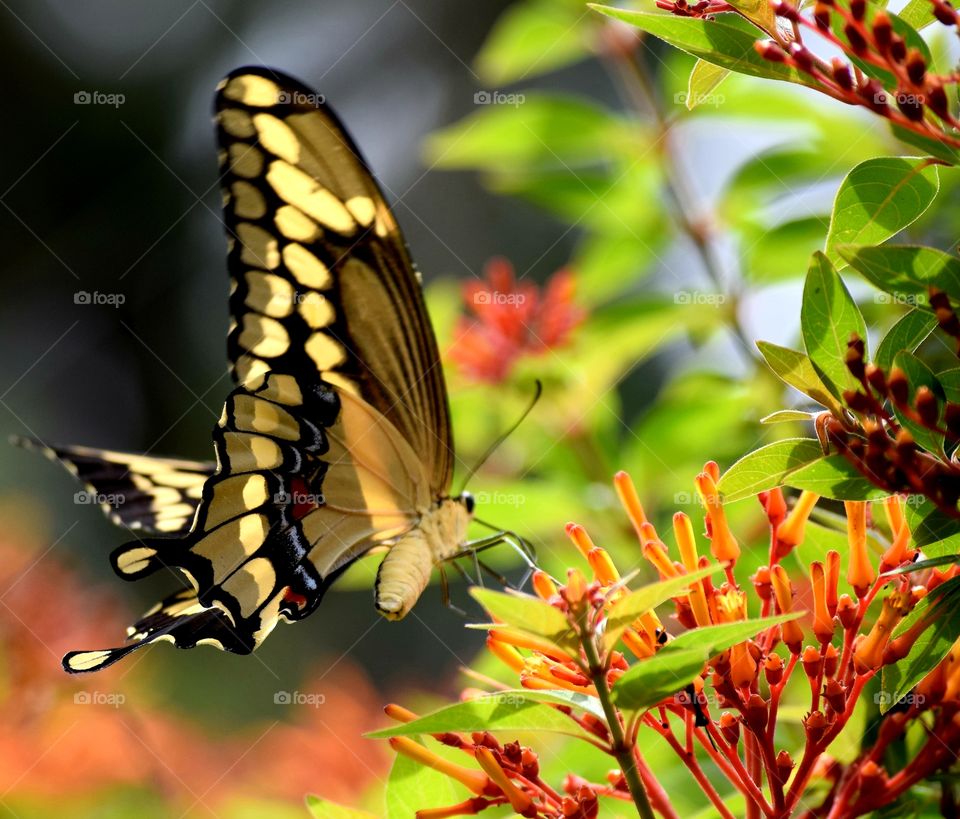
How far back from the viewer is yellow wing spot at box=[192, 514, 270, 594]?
185cm

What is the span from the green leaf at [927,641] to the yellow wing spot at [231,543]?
1.19 m

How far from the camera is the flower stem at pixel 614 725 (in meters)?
0.93

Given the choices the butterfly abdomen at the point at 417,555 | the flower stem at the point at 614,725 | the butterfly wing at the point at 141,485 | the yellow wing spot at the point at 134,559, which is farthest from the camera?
the butterfly wing at the point at 141,485

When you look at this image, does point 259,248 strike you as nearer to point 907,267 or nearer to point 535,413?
point 535,413

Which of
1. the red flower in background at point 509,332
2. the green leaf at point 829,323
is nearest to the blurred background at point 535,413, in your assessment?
the red flower in background at point 509,332

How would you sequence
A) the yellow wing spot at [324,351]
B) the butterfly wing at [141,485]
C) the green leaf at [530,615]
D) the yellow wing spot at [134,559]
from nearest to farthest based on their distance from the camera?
the green leaf at [530,615]
the yellow wing spot at [134,559]
the yellow wing spot at [324,351]
the butterfly wing at [141,485]

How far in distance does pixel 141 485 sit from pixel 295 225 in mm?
723

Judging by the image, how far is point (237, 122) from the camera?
72.6 inches

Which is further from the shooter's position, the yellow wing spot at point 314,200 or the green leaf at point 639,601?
the yellow wing spot at point 314,200

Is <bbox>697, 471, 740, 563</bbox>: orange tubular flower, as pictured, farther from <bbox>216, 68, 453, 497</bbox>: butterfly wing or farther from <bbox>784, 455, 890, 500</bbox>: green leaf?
<bbox>216, 68, 453, 497</bbox>: butterfly wing

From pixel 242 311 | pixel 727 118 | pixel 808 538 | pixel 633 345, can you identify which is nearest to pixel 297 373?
pixel 242 311

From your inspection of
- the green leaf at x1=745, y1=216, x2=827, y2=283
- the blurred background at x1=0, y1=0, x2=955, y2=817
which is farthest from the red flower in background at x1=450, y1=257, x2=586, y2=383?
the green leaf at x1=745, y1=216, x2=827, y2=283

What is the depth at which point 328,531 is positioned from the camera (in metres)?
2.01

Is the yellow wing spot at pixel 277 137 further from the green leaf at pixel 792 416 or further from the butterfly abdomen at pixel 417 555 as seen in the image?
the green leaf at pixel 792 416
